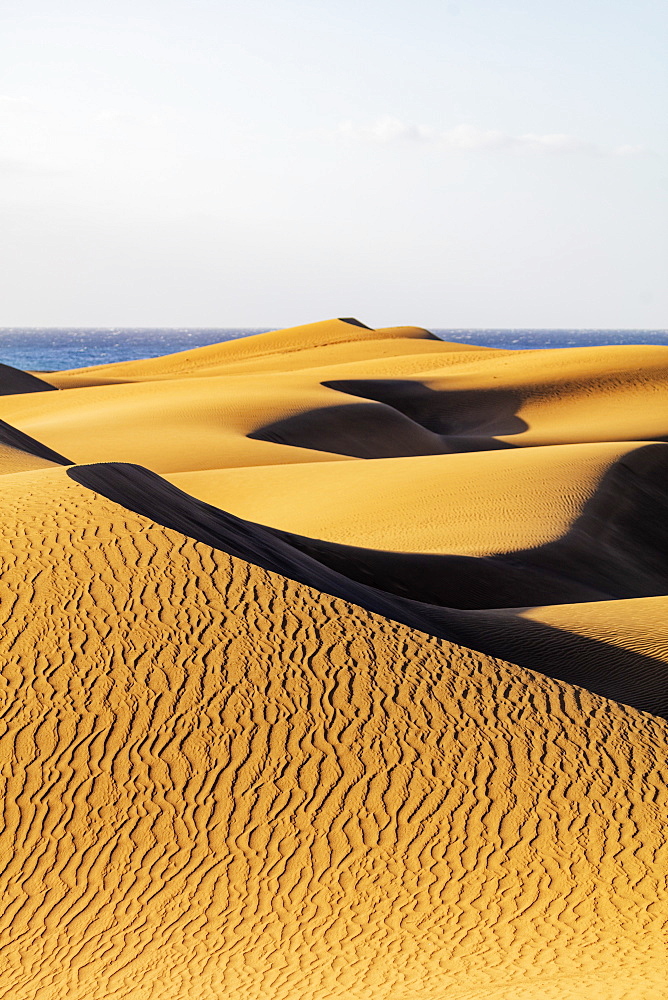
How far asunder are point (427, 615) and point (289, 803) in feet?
14.3

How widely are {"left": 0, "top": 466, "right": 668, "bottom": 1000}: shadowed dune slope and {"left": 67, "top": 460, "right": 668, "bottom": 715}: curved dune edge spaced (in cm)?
108

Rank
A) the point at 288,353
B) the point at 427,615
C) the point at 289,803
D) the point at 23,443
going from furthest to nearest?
the point at 288,353, the point at 23,443, the point at 427,615, the point at 289,803

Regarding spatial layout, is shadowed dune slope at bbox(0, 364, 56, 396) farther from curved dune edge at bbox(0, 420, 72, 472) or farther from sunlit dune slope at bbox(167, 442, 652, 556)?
curved dune edge at bbox(0, 420, 72, 472)

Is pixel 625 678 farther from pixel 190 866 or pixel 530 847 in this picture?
pixel 190 866

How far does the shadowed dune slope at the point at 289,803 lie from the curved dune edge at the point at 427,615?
3.54ft

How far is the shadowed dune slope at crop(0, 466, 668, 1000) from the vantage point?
461cm

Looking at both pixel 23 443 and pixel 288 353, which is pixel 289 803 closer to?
pixel 23 443

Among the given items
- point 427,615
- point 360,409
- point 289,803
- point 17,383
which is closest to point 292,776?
point 289,803

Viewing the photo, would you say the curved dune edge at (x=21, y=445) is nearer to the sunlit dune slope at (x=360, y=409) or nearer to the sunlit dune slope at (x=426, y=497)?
the sunlit dune slope at (x=426, y=497)

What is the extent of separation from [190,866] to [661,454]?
1778 cm

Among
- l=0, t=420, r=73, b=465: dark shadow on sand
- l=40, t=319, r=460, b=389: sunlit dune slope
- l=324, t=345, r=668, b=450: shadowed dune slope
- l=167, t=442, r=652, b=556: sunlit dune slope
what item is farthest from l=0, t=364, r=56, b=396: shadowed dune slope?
l=0, t=420, r=73, b=465: dark shadow on sand

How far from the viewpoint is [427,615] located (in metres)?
9.68

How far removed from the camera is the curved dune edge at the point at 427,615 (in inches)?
328

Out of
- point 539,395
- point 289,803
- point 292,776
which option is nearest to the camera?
point 289,803
